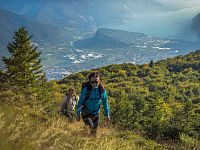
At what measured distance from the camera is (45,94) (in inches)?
2060

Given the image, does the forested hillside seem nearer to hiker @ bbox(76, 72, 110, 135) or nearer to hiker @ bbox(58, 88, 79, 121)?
hiker @ bbox(58, 88, 79, 121)

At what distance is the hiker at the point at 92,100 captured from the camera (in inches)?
341

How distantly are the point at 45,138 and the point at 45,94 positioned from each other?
48.9 metres

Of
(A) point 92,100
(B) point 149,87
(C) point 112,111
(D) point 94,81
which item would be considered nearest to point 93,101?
(A) point 92,100

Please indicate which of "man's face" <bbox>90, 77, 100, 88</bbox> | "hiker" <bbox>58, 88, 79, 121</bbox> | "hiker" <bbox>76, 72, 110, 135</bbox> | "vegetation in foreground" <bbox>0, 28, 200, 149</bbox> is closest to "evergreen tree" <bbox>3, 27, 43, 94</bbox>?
"vegetation in foreground" <bbox>0, 28, 200, 149</bbox>

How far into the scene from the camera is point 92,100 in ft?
29.1

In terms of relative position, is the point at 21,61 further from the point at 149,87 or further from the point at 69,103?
the point at 149,87

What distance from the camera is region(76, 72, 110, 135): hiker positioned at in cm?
867

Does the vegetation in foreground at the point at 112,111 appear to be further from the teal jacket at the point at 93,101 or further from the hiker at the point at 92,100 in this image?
the teal jacket at the point at 93,101

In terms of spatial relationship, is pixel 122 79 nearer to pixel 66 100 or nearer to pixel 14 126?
pixel 66 100

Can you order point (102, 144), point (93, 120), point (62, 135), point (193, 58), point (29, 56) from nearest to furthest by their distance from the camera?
point (62, 135)
point (102, 144)
point (93, 120)
point (29, 56)
point (193, 58)

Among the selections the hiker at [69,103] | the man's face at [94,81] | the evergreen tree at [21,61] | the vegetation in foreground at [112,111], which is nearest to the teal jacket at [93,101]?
the man's face at [94,81]

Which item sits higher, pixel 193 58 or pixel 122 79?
pixel 193 58

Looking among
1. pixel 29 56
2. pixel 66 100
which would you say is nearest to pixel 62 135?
pixel 66 100
